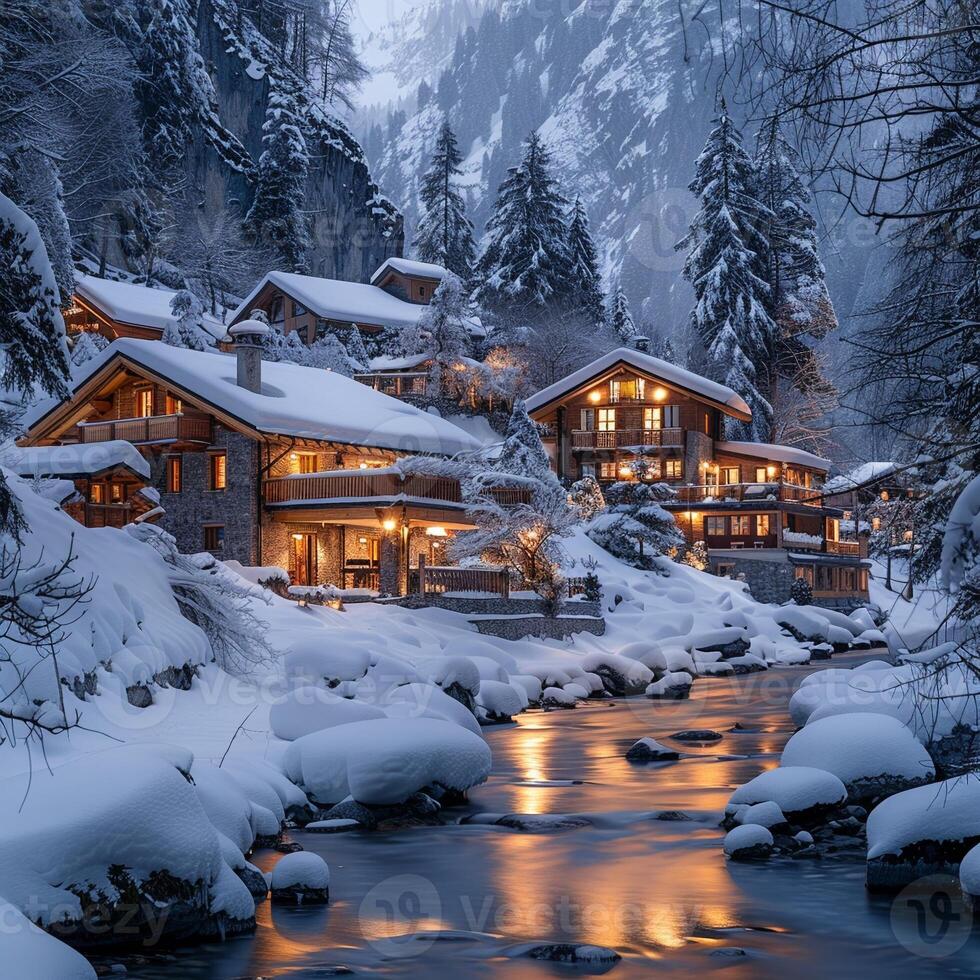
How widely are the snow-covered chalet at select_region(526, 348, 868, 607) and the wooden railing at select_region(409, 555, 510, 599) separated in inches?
768

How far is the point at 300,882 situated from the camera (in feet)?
39.6

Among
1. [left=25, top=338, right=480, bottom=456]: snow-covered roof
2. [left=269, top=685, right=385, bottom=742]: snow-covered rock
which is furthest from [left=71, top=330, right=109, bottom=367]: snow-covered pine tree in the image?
[left=269, top=685, right=385, bottom=742]: snow-covered rock

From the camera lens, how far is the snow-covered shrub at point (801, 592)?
54.4m

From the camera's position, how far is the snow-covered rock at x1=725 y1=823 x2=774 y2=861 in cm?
1404

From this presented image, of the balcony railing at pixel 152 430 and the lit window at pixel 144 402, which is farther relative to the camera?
the lit window at pixel 144 402

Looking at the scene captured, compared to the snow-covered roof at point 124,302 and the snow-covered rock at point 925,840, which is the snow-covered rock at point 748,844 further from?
the snow-covered roof at point 124,302

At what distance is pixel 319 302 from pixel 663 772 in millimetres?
56846

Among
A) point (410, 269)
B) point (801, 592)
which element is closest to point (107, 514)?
point (801, 592)

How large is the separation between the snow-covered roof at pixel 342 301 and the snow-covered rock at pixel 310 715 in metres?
55.3

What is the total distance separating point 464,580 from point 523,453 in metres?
9.42

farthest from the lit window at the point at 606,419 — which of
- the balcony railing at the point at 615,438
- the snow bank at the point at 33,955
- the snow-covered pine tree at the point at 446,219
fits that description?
the snow bank at the point at 33,955

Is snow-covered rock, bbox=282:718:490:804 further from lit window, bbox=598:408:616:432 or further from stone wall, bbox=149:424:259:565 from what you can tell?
lit window, bbox=598:408:616:432

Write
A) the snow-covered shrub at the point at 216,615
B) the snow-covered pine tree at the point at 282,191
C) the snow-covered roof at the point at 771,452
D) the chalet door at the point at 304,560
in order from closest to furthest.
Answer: the snow-covered shrub at the point at 216,615, the chalet door at the point at 304,560, the snow-covered roof at the point at 771,452, the snow-covered pine tree at the point at 282,191
